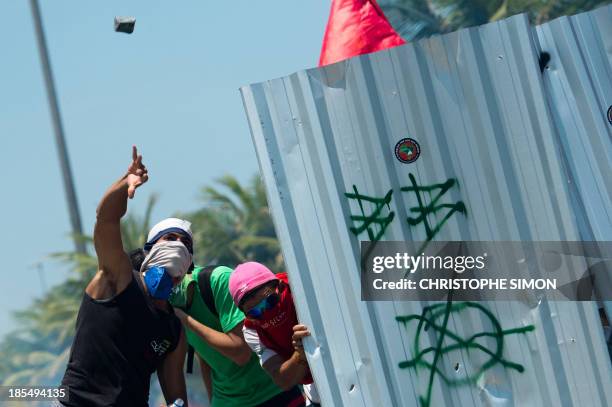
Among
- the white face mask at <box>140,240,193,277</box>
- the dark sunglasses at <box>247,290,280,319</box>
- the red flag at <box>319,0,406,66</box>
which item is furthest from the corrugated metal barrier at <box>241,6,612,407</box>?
the red flag at <box>319,0,406,66</box>

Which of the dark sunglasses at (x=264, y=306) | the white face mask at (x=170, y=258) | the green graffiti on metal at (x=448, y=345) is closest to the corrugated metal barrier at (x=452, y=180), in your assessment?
the green graffiti on metal at (x=448, y=345)

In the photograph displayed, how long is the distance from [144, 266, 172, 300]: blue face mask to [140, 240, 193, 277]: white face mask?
1.0 inches

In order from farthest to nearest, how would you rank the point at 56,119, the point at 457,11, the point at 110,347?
the point at 457,11 → the point at 56,119 → the point at 110,347

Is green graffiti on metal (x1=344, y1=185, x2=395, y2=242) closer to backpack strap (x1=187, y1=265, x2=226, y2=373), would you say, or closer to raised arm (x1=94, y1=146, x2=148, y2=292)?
raised arm (x1=94, y1=146, x2=148, y2=292)

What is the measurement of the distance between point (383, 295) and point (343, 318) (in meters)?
0.19

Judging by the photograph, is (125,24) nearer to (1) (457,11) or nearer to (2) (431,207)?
(2) (431,207)

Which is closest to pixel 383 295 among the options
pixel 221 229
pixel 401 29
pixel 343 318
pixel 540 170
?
pixel 343 318

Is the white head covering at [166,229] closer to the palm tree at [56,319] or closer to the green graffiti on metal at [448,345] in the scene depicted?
the green graffiti on metal at [448,345]

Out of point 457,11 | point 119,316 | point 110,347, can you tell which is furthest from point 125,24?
point 457,11

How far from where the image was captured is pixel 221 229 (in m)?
28.9

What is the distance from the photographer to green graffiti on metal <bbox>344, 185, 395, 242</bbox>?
15.9 feet

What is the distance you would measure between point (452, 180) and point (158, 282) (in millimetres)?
1422

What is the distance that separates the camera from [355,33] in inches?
252

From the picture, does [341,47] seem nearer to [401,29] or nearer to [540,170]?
[540,170]
